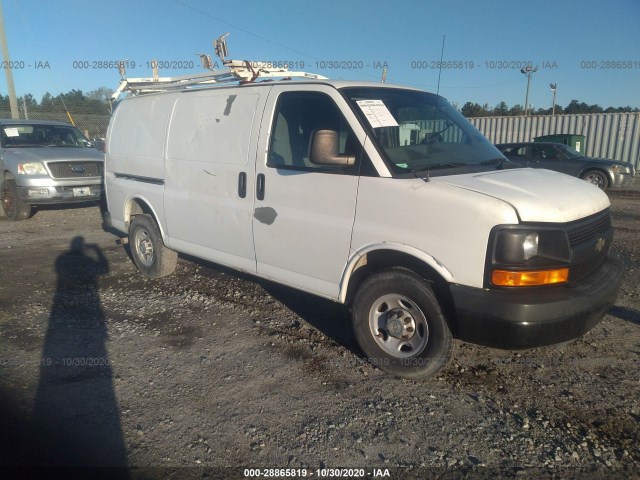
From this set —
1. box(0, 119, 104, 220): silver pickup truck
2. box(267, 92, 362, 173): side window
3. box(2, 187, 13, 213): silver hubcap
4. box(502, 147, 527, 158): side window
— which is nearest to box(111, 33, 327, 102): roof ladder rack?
box(267, 92, 362, 173): side window

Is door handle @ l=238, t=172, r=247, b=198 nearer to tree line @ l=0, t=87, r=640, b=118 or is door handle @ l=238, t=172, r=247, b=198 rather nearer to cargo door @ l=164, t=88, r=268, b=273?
cargo door @ l=164, t=88, r=268, b=273

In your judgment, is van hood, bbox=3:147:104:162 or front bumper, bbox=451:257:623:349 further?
van hood, bbox=3:147:104:162

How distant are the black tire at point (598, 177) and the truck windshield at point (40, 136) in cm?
1303

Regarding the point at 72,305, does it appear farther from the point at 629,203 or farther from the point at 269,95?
the point at 629,203

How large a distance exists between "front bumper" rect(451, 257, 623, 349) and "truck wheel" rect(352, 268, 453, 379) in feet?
0.62

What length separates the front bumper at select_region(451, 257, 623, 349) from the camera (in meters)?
2.93

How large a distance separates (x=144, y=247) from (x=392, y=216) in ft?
12.7

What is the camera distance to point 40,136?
10.5m

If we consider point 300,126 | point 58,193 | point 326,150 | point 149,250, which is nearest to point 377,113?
point 326,150

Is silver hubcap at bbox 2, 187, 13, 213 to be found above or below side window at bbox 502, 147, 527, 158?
below

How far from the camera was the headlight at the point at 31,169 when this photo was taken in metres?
9.38

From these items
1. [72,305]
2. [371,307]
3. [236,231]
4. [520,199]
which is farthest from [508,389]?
[72,305]

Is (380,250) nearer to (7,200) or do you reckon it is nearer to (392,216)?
(392,216)

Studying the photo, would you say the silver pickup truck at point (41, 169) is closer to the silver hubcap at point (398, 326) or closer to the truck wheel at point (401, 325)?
the truck wheel at point (401, 325)
